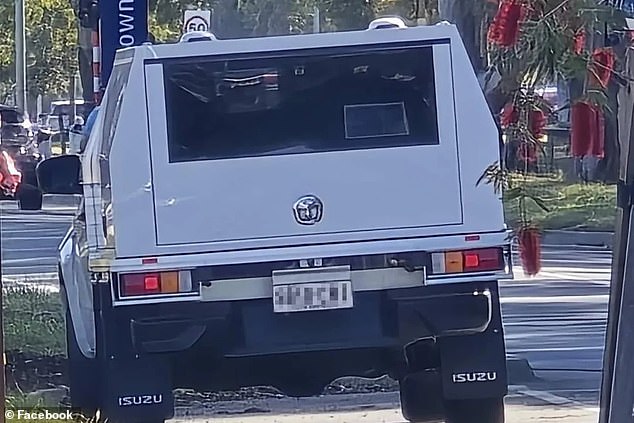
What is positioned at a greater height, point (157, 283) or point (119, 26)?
point (119, 26)

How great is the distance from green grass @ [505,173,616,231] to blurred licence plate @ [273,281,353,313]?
58.5 inches

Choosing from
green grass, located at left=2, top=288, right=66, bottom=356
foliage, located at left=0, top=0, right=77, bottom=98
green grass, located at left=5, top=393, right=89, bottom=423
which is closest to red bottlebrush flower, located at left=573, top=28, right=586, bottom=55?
foliage, located at left=0, top=0, right=77, bottom=98

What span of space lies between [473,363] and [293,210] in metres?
1.04

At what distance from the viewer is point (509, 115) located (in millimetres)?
3062

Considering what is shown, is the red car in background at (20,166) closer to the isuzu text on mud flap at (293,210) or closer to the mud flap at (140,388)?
the isuzu text on mud flap at (293,210)

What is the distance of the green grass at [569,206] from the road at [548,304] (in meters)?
1.38

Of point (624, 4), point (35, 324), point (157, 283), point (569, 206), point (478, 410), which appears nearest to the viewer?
point (624, 4)

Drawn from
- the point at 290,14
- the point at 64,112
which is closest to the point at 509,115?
the point at 290,14

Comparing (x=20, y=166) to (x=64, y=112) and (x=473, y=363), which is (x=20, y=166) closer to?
(x=64, y=112)

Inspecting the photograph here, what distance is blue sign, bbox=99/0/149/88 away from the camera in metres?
6.52

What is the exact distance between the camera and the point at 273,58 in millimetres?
5883

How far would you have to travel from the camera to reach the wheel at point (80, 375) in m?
6.53

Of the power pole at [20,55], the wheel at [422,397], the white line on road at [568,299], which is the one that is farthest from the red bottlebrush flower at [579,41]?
the white line on road at [568,299]

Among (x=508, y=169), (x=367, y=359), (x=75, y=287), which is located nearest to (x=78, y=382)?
(x=75, y=287)
